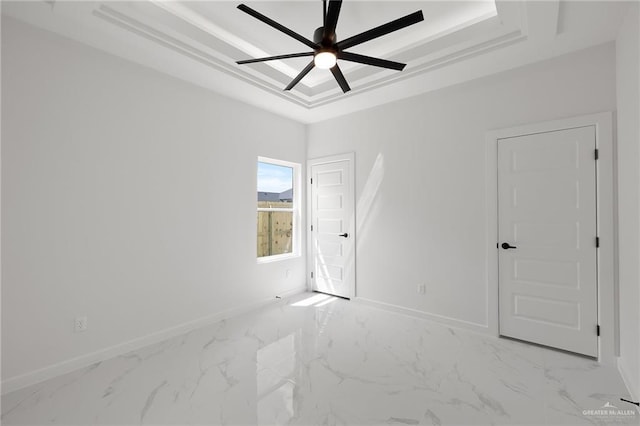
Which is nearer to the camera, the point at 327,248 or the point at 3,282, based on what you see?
the point at 3,282

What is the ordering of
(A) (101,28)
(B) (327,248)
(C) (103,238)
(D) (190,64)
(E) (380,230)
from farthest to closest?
1. (B) (327,248)
2. (E) (380,230)
3. (D) (190,64)
4. (C) (103,238)
5. (A) (101,28)

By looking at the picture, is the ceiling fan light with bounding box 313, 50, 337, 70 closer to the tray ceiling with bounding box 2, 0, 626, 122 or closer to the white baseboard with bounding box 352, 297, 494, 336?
the tray ceiling with bounding box 2, 0, 626, 122

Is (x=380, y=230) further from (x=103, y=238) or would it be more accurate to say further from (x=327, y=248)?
(x=103, y=238)

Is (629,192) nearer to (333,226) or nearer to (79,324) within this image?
→ (333,226)

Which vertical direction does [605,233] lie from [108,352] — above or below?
above

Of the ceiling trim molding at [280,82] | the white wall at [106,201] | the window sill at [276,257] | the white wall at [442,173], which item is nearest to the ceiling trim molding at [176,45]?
the ceiling trim molding at [280,82]

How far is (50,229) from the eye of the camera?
236 centimetres

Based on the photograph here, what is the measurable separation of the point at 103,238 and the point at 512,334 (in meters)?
3.99

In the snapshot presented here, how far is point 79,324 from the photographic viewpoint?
2.50 meters

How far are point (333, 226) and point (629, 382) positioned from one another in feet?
10.6

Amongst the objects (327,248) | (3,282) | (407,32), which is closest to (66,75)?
(3,282)

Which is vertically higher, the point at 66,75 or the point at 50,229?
the point at 66,75

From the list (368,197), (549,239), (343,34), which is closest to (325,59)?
(343,34)

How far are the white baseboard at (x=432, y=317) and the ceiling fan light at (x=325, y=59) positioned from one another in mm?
2902
